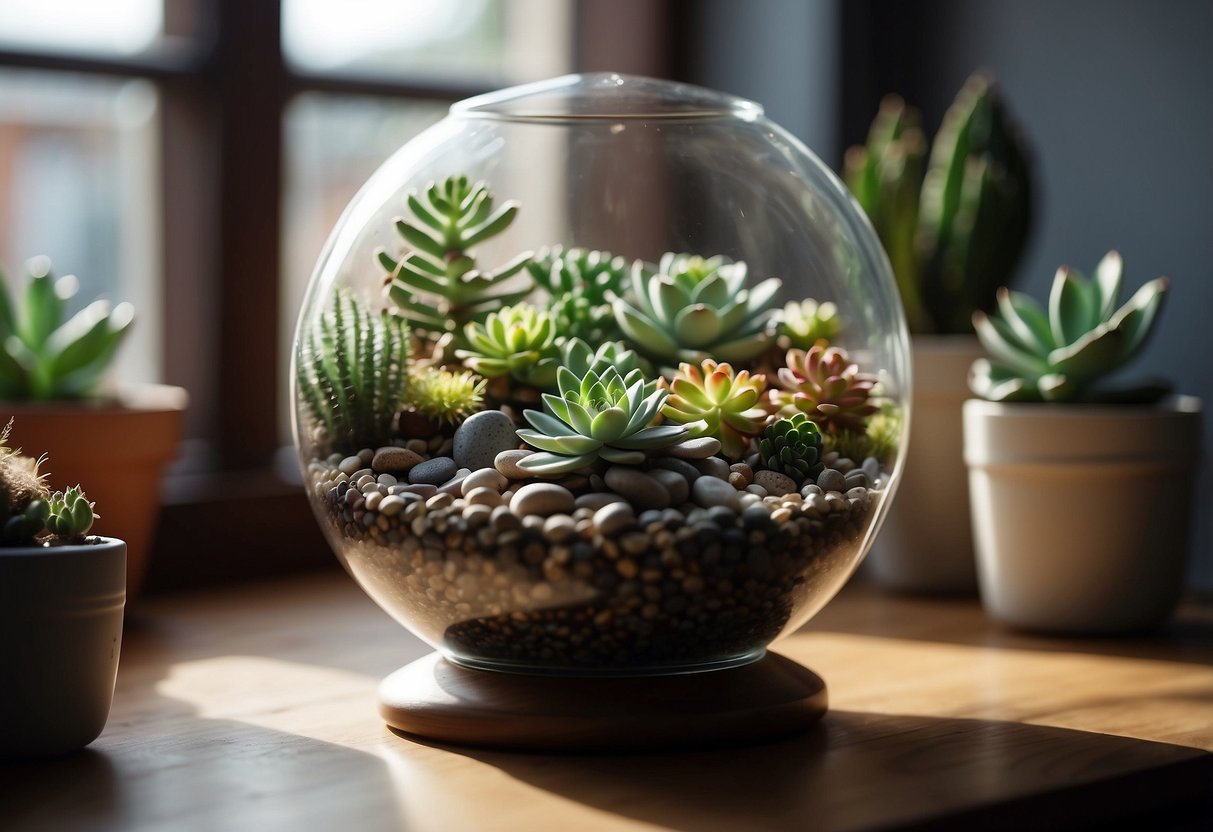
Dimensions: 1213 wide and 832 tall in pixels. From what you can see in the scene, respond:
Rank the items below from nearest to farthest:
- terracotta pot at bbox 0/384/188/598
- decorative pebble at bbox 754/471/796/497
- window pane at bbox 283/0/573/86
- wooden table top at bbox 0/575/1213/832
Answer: wooden table top at bbox 0/575/1213/832 < decorative pebble at bbox 754/471/796/497 < terracotta pot at bbox 0/384/188/598 < window pane at bbox 283/0/573/86

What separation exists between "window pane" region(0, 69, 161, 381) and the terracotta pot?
0.34 meters

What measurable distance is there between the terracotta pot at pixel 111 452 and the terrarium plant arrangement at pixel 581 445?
1.08 ft

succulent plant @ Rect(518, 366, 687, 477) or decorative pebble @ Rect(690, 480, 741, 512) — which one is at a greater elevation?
succulent plant @ Rect(518, 366, 687, 477)

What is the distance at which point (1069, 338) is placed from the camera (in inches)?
51.9

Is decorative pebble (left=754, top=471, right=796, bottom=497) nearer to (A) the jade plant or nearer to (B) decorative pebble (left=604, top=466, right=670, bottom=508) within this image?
(B) decorative pebble (left=604, top=466, right=670, bottom=508)

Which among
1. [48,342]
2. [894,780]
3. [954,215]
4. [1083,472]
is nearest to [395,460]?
[894,780]

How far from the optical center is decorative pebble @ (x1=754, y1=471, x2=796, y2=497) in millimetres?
889

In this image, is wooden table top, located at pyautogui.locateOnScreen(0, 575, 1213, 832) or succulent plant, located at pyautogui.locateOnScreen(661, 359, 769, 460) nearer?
wooden table top, located at pyautogui.locateOnScreen(0, 575, 1213, 832)

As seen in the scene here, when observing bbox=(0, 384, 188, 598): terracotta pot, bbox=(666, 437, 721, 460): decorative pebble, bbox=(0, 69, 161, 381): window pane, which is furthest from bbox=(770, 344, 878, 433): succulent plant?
bbox=(0, 69, 161, 381): window pane

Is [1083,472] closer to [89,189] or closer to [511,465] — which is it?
[511,465]

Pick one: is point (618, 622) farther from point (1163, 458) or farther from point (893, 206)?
point (893, 206)

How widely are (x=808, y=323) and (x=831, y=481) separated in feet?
0.67

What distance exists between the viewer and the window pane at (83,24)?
4.90 feet

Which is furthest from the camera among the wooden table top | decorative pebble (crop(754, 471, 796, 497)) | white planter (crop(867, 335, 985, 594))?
white planter (crop(867, 335, 985, 594))
